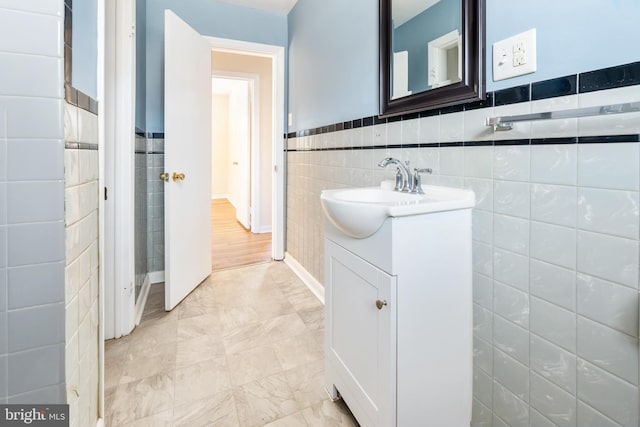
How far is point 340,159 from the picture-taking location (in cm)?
213

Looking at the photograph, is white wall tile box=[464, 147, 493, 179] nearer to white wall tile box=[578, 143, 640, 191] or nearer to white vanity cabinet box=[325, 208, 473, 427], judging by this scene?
white vanity cabinet box=[325, 208, 473, 427]

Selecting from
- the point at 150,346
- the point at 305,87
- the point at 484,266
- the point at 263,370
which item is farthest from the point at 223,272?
the point at 484,266

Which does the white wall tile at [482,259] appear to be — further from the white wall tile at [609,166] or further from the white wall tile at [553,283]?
the white wall tile at [609,166]

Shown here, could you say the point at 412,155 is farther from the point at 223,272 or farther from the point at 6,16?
the point at 223,272

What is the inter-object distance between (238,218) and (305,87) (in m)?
3.05

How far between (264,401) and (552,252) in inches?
46.6

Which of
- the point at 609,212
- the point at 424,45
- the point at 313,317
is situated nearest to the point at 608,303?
the point at 609,212

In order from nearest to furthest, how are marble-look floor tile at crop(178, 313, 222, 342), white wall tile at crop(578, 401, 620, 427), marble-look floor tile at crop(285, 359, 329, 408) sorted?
white wall tile at crop(578, 401, 620, 427), marble-look floor tile at crop(285, 359, 329, 408), marble-look floor tile at crop(178, 313, 222, 342)

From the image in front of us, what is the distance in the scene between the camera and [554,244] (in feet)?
3.00

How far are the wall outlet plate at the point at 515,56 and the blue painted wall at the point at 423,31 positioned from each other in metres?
0.24

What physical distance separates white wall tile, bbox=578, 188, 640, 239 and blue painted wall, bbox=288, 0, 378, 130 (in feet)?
3.62

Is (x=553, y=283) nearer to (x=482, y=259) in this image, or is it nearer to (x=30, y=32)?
(x=482, y=259)

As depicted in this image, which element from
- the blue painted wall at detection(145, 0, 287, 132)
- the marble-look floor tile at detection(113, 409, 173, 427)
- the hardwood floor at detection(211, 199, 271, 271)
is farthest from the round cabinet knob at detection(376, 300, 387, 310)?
the blue painted wall at detection(145, 0, 287, 132)

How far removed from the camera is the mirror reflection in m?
1.23
